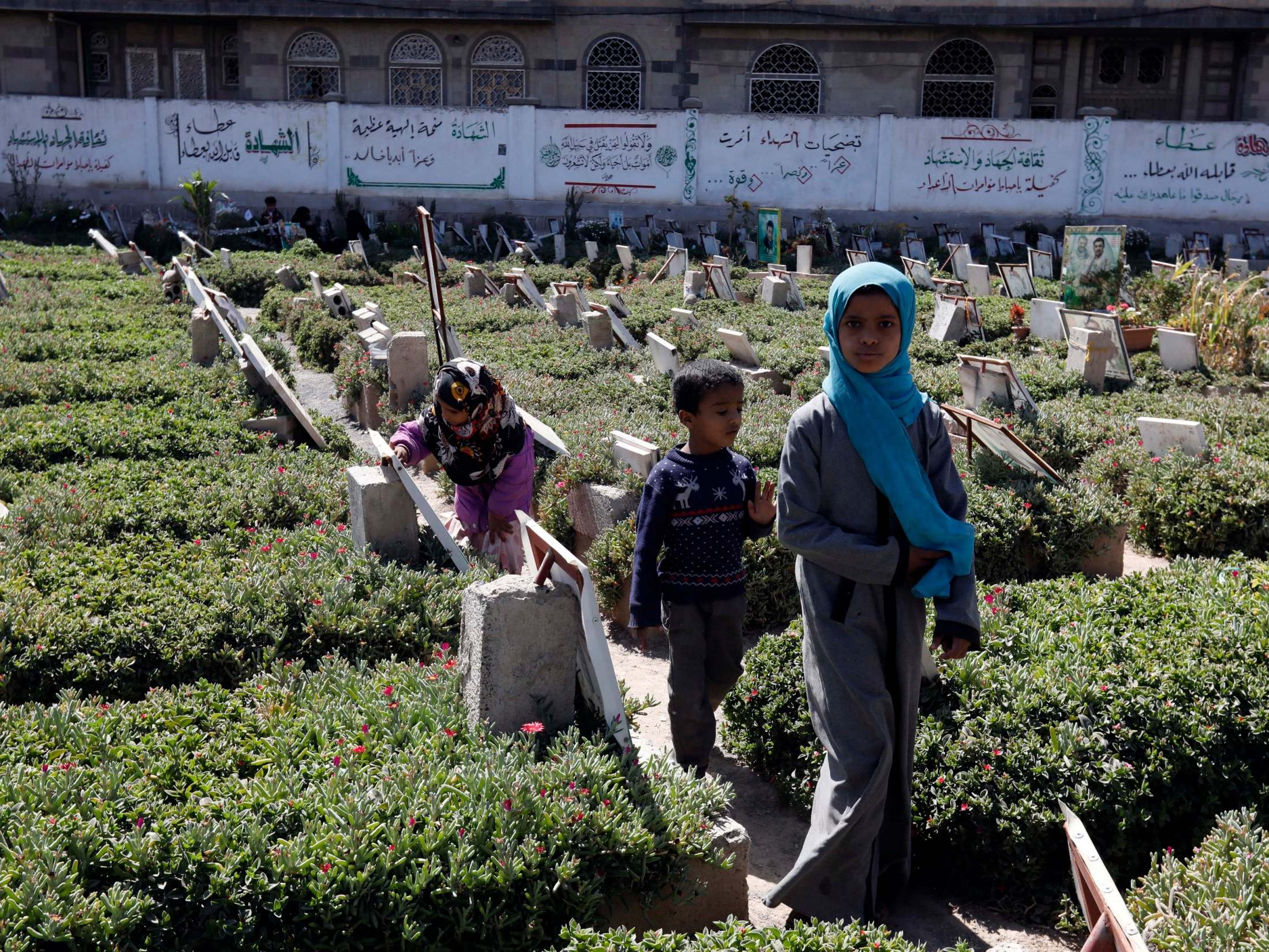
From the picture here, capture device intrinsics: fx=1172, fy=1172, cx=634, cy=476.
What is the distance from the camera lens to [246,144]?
83.2 ft

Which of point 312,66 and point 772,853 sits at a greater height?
point 312,66

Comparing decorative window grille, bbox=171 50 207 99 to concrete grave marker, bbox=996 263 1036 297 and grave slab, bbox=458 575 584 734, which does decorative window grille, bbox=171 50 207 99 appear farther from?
grave slab, bbox=458 575 584 734

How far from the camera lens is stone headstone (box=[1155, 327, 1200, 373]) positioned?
9.90 meters

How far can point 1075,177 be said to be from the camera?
24234 mm

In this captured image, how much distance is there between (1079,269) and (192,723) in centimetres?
1320

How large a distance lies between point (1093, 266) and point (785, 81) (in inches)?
639

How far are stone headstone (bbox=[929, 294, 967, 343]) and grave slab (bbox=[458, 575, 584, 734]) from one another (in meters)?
8.75

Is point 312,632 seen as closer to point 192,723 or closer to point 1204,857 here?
point 192,723

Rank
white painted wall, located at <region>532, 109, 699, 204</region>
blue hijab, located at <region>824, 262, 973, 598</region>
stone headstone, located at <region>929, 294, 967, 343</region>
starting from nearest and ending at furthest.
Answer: blue hijab, located at <region>824, 262, 973, 598</region>
stone headstone, located at <region>929, 294, 967, 343</region>
white painted wall, located at <region>532, 109, 699, 204</region>

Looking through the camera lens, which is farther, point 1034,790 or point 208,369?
point 208,369

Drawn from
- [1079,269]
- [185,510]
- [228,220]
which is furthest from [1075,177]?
[185,510]

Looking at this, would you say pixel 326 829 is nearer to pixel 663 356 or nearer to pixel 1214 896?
pixel 1214 896

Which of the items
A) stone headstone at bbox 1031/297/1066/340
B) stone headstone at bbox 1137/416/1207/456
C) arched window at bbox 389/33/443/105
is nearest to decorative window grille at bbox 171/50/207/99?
arched window at bbox 389/33/443/105

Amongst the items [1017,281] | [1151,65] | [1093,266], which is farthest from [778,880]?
[1151,65]
